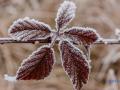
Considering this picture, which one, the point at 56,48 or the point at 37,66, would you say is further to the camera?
the point at 56,48

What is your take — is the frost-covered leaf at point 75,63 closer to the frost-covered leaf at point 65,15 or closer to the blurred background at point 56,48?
the frost-covered leaf at point 65,15

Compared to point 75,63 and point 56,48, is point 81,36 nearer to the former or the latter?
point 75,63

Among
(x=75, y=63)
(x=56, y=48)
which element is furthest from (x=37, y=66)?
(x=56, y=48)

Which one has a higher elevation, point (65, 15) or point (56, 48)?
point (65, 15)

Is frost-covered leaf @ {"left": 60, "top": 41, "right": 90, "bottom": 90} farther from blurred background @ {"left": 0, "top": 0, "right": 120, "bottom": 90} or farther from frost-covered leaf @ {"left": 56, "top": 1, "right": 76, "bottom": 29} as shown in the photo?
blurred background @ {"left": 0, "top": 0, "right": 120, "bottom": 90}

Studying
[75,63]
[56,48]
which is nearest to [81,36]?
[75,63]
